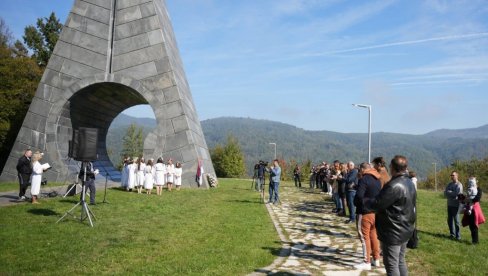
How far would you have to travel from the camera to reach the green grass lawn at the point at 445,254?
7461mm

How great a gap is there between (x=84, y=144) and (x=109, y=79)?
12.5m

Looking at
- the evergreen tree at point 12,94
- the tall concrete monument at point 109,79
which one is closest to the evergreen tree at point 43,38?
the evergreen tree at point 12,94

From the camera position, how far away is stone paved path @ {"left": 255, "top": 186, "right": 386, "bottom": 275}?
23.6 ft

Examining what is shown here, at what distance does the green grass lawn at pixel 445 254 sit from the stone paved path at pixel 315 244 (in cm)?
109

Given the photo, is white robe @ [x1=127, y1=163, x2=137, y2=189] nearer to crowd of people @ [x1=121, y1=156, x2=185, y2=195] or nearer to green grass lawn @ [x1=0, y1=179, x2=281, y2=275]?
crowd of people @ [x1=121, y1=156, x2=185, y2=195]

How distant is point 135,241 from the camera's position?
28.6 ft

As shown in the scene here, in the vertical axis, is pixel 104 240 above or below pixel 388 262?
below

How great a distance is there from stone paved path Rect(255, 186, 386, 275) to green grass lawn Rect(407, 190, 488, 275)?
1091 millimetres

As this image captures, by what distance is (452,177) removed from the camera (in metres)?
11.1

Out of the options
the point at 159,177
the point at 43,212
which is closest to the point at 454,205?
the point at 43,212

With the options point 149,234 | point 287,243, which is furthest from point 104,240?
point 287,243

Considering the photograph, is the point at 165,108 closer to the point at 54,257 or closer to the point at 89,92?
the point at 89,92

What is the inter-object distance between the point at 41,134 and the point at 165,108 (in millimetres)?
7207

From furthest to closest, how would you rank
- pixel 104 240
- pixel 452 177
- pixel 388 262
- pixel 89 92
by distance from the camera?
1. pixel 89 92
2. pixel 452 177
3. pixel 104 240
4. pixel 388 262
